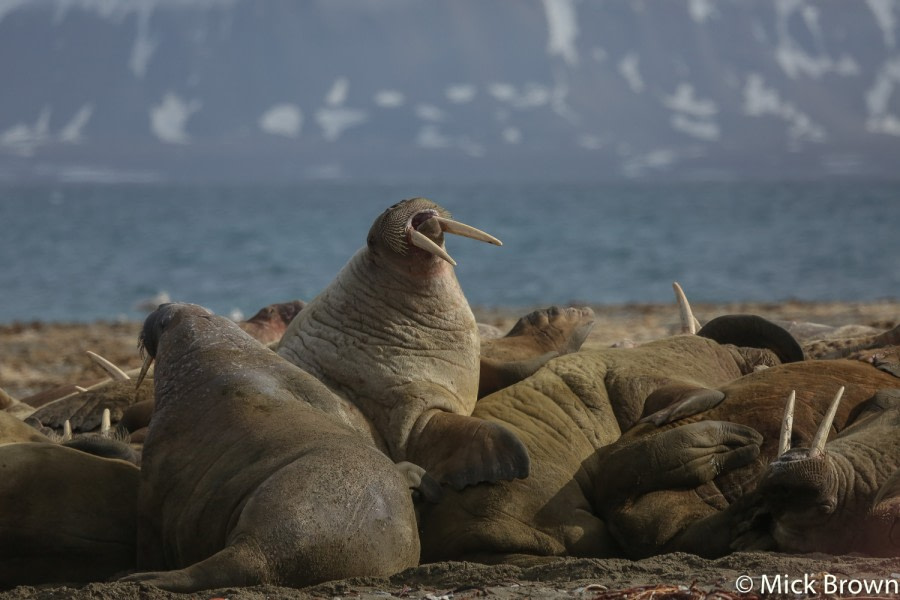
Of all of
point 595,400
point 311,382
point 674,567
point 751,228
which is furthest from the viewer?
point 751,228

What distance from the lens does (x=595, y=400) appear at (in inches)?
221

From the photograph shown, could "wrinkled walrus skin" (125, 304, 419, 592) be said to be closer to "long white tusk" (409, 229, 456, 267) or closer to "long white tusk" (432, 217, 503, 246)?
"long white tusk" (409, 229, 456, 267)

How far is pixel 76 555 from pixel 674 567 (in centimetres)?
210

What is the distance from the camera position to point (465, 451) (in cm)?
507

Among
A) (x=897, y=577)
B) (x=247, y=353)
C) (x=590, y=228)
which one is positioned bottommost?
(x=590, y=228)

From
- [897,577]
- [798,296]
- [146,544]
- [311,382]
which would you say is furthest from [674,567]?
[798,296]

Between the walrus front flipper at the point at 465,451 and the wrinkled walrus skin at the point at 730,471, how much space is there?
39 centimetres

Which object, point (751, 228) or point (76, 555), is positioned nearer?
point (76, 555)

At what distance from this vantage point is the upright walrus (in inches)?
217

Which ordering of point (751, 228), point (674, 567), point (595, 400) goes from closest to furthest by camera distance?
1. point (674, 567)
2. point (595, 400)
3. point (751, 228)

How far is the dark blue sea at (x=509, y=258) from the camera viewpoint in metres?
25.7

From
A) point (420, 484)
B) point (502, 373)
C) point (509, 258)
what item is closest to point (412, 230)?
point (502, 373)

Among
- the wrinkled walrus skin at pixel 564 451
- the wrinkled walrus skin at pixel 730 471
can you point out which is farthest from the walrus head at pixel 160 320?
the wrinkled walrus skin at pixel 730 471

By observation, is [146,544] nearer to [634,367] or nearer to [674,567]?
[674,567]
